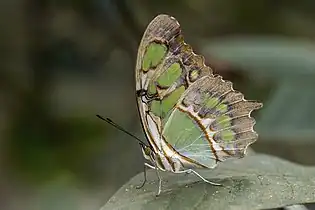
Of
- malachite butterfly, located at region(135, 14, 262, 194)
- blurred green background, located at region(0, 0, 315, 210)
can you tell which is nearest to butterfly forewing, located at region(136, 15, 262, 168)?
malachite butterfly, located at region(135, 14, 262, 194)

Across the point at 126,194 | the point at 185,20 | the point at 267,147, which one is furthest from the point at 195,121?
the point at 185,20

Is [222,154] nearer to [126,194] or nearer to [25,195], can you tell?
[126,194]

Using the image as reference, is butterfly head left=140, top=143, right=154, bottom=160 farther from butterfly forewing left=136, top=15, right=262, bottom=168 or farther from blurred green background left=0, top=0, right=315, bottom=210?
blurred green background left=0, top=0, right=315, bottom=210

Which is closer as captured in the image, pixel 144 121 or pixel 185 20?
pixel 144 121

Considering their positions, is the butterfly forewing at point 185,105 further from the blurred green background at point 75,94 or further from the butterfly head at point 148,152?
the blurred green background at point 75,94

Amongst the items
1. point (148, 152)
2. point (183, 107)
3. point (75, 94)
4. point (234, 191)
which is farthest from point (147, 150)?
point (75, 94)
